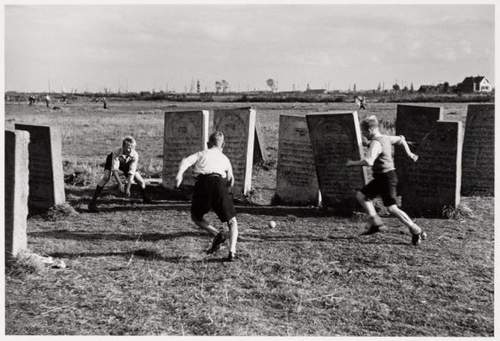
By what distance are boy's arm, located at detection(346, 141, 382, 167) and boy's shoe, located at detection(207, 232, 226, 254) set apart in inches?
73.4

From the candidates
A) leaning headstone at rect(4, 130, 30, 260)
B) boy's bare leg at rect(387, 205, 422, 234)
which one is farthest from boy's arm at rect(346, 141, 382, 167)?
leaning headstone at rect(4, 130, 30, 260)

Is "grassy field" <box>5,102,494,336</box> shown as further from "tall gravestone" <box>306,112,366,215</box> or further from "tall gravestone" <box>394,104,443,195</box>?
"tall gravestone" <box>394,104,443,195</box>

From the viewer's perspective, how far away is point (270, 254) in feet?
23.4

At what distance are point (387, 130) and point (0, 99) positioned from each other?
19.6 metres

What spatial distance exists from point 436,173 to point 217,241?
13.7ft

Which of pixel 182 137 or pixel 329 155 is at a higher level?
pixel 182 137

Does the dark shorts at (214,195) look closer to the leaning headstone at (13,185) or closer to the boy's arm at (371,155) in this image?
the boy's arm at (371,155)

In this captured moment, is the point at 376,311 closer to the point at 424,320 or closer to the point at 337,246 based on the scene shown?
the point at 424,320

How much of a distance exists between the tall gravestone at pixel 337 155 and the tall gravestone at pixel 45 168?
14.2ft

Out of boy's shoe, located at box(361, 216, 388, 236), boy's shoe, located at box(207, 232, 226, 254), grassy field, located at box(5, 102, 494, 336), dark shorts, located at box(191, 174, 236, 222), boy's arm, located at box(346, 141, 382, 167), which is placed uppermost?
boy's arm, located at box(346, 141, 382, 167)

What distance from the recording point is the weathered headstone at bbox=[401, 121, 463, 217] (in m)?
8.94

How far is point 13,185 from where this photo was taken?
20.8ft

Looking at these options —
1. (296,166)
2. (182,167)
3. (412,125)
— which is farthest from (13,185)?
(412,125)

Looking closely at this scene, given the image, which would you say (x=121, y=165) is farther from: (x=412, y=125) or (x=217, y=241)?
(x=412, y=125)
